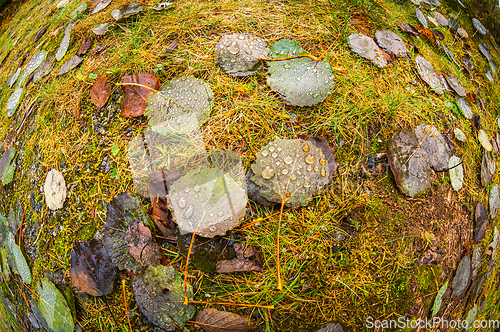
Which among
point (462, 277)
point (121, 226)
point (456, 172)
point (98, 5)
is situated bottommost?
point (462, 277)

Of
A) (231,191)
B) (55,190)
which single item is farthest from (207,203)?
(55,190)

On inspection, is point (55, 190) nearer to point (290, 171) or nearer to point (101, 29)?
point (101, 29)

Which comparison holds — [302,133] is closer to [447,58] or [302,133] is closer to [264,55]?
[264,55]

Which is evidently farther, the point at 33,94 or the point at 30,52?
the point at 30,52

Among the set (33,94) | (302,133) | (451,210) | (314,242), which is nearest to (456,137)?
(451,210)

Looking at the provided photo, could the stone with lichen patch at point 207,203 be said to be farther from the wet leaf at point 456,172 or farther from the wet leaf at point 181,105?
the wet leaf at point 456,172

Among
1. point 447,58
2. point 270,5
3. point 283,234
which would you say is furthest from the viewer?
point 447,58

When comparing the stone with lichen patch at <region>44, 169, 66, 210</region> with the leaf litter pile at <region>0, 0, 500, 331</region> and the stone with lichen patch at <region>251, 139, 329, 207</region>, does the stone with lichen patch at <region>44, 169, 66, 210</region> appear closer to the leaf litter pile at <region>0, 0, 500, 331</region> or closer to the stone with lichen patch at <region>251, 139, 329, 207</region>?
the leaf litter pile at <region>0, 0, 500, 331</region>
